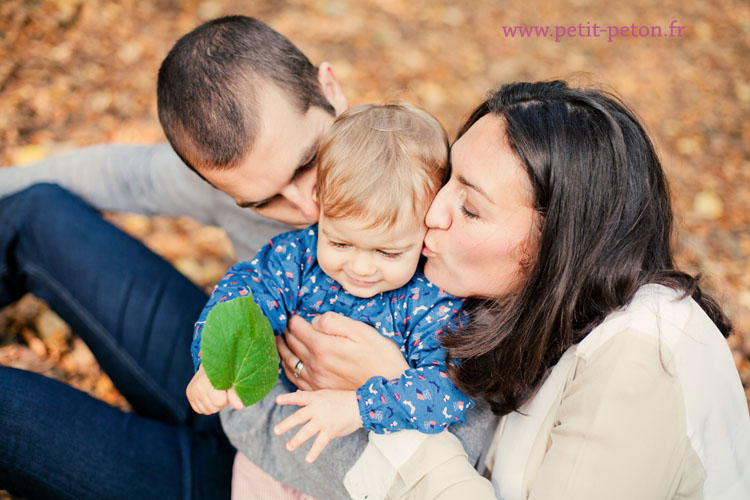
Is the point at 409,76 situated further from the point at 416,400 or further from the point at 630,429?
the point at 630,429

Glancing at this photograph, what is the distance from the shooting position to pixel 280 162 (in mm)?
1618

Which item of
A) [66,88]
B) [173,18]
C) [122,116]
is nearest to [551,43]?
[173,18]

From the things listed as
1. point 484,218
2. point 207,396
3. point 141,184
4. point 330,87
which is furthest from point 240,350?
point 141,184

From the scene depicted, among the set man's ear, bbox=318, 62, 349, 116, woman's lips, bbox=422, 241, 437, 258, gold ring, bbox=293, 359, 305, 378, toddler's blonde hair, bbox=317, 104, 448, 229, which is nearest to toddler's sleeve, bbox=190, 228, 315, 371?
gold ring, bbox=293, 359, 305, 378

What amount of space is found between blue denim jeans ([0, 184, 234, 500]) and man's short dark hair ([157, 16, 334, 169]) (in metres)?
0.62

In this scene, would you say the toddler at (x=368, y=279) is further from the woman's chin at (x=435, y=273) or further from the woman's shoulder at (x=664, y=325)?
the woman's shoulder at (x=664, y=325)

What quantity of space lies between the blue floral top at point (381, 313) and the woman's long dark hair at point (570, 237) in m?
0.08

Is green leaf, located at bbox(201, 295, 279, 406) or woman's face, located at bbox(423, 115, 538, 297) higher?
woman's face, located at bbox(423, 115, 538, 297)

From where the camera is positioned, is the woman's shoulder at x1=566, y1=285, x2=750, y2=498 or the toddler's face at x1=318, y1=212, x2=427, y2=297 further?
the toddler's face at x1=318, y1=212, x2=427, y2=297

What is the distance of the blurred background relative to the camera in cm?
302

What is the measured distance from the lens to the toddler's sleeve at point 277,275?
162 cm

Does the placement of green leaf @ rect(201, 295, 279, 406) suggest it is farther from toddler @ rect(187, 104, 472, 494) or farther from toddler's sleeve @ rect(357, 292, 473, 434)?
toddler's sleeve @ rect(357, 292, 473, 434)

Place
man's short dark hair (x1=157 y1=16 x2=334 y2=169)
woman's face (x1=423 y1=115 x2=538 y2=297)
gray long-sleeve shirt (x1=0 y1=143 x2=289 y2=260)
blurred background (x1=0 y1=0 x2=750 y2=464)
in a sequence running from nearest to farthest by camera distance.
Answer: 1. woman's face (x1=423 y1=115 x2=538 y2=297)
2. man's short dark hair (x1=157 y1=16 x2=334 y2=169)
3. gray long-sleeve shirt (x1=0 y1=143 x2=289 y2=260)
4. blurred background (x1=0 y1=0 x2=750 y2=464)

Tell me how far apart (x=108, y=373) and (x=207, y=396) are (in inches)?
38.2
